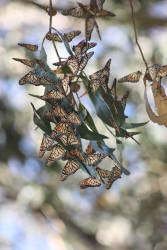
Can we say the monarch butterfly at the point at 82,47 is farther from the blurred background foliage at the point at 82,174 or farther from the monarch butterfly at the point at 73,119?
the blurred background foliage at the point at 82,174

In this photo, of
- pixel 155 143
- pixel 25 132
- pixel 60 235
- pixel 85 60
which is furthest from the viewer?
pixel 60 235

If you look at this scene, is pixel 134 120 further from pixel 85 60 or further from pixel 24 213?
pixel 85 60

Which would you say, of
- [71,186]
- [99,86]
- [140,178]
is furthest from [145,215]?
[99,86]

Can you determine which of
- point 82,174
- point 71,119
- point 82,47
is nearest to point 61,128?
point 71,119

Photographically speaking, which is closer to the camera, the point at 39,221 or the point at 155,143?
the point at 155,143

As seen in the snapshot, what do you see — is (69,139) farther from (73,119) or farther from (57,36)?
(57,36)

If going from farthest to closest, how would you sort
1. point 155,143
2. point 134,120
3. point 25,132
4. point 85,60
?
point 25,132 < point 155,143 < point 134,120 < point 85,60
